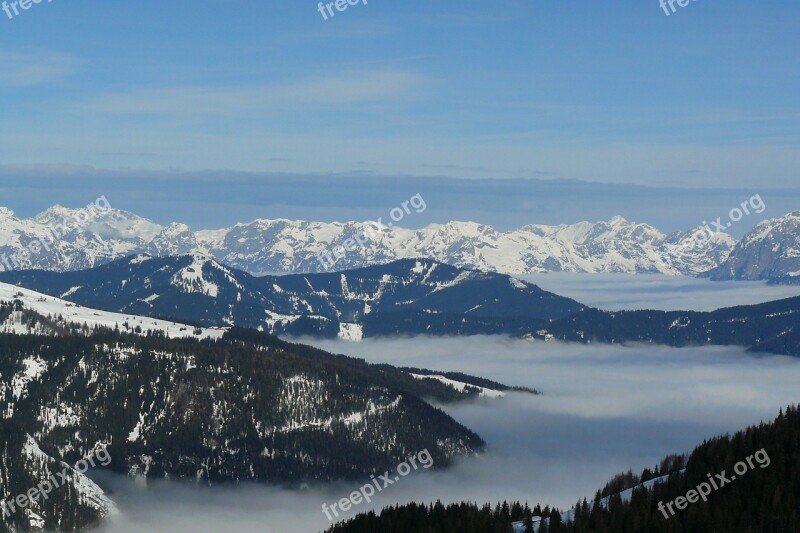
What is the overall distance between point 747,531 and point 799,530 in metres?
8.99

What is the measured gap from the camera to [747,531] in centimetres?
19838

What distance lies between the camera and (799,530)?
19962 cm
